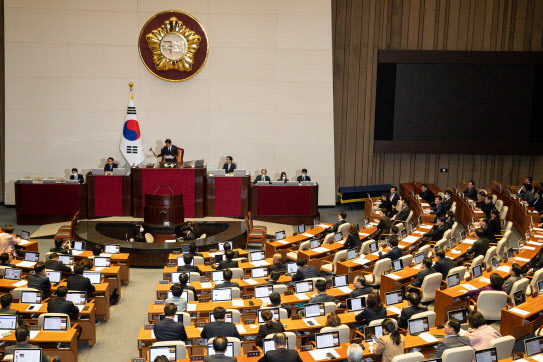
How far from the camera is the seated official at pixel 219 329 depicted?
8023 mm

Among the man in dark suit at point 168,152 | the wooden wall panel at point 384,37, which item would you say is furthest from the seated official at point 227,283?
the wooden wall panel at point 384,37

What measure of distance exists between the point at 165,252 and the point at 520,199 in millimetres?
10482

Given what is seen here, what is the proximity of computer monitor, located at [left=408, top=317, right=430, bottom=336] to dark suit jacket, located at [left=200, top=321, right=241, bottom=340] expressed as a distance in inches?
97.9

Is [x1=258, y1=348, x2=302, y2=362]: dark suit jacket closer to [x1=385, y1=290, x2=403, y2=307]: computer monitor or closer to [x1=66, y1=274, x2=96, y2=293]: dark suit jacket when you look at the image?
[x1=385, y1=290, x2=403, y2=307]: computer monitor

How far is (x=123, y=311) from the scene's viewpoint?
1148 centimetres

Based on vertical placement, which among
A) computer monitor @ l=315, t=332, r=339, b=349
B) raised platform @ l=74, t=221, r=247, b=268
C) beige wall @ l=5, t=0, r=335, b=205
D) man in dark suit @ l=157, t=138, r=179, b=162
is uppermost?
beige wall @ l=5, t=0, r=335, b=205

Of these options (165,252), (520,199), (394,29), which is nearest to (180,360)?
(165,252)

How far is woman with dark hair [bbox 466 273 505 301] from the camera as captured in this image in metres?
9.80

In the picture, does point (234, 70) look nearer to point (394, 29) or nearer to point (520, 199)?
point (394, 29)

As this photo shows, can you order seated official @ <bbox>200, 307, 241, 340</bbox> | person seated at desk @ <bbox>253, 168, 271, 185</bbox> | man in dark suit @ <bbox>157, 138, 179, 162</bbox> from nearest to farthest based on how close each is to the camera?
seated official @ <bbox>200, 307, 241, 340</bbox> < man in dark suit @ <bbox>157, 138, 179, 162</bbox> < person seated at desk @ <bbox>253, 168, 271, 185</bbox>

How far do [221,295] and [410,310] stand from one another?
3063 millimetres

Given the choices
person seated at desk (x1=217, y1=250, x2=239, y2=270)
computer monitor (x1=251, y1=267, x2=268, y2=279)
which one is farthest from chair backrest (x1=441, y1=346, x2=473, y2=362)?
person seated at desk (x1=217, y1=250, x2=239, y2=270)

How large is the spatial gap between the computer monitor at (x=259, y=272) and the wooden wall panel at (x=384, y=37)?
10986 millimetres

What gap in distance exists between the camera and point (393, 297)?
380 inches
